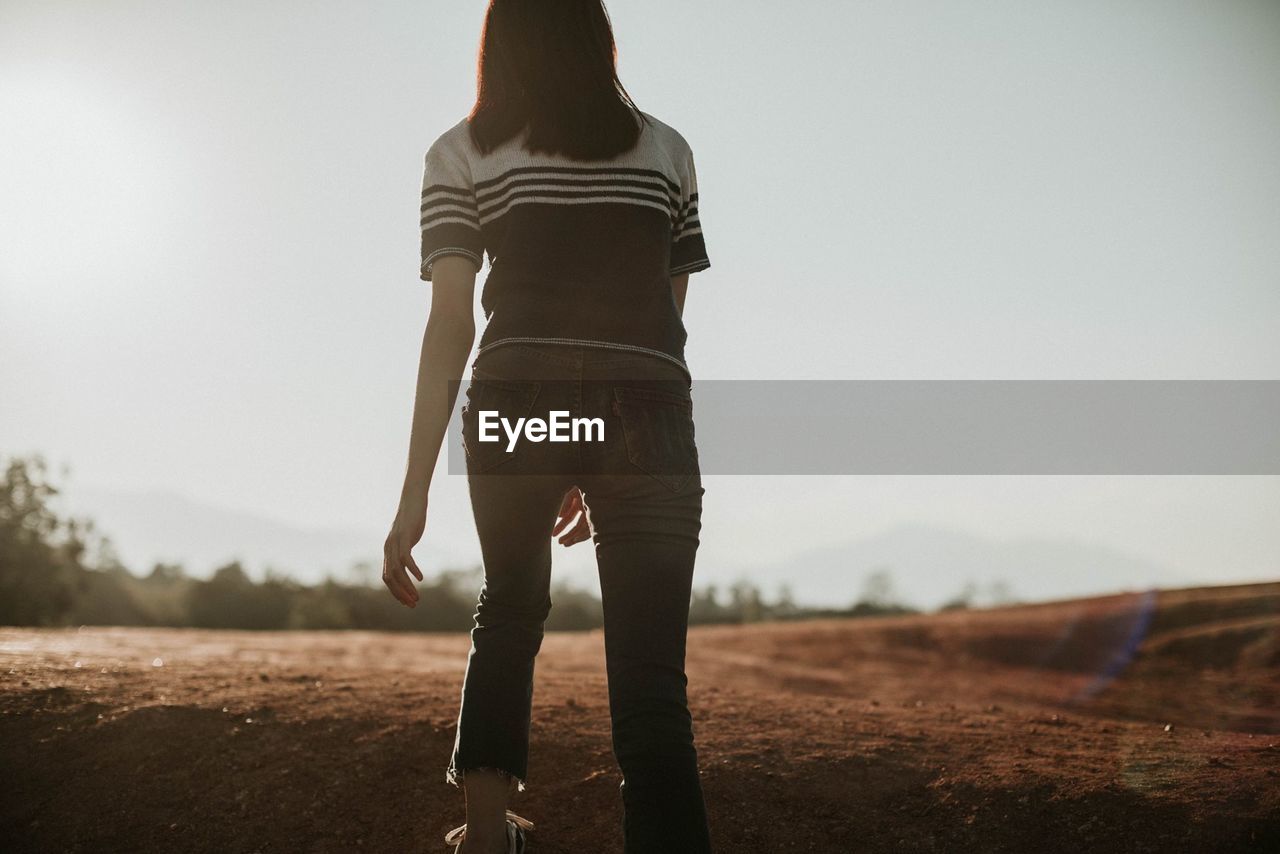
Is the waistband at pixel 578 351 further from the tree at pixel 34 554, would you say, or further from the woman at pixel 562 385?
the tree at pixel 34 554

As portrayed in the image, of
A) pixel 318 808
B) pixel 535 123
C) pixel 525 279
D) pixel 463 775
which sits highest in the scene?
pixel 535 123

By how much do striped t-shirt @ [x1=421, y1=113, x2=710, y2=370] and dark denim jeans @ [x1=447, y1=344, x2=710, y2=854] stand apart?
0.06 m

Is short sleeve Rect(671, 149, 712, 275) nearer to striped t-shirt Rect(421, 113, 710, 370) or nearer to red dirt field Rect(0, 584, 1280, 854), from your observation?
striped t-shirt Rect(421, 113, 710, 370)

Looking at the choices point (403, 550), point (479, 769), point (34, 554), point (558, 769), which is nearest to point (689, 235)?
point (403, 550)

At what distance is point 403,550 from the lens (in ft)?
7.08

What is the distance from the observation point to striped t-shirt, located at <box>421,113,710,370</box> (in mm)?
2043

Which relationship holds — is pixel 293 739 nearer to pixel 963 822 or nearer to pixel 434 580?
pixel 963 822

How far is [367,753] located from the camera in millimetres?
3543

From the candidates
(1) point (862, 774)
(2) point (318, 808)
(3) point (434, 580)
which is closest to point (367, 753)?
(2) point (318, 808)

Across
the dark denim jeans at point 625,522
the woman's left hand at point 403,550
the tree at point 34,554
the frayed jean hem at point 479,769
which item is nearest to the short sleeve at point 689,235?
the dark denim jeans at point 625,522

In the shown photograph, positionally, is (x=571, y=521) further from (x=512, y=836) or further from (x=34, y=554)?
(x=34, y=554)

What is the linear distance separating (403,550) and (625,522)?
1.96 ft

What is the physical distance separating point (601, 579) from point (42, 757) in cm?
298

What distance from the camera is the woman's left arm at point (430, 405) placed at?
2164 millimetres
